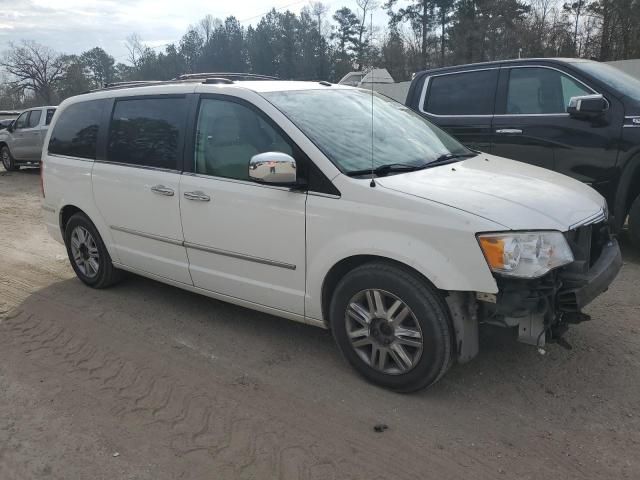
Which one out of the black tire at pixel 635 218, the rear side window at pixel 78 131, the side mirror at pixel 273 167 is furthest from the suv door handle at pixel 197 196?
the black tire at pixel 635 218

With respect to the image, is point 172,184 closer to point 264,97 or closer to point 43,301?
point 264,97

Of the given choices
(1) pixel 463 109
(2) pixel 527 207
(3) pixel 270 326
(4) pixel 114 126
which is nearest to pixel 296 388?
(3) pixel 270 326

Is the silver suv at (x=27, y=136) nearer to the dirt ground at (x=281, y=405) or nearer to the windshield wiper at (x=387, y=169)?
the dirt ground at (x=281, y=405)

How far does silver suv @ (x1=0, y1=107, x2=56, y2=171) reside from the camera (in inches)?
621

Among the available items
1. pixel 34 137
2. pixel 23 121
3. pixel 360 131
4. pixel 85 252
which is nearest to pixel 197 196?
pixel 360 131

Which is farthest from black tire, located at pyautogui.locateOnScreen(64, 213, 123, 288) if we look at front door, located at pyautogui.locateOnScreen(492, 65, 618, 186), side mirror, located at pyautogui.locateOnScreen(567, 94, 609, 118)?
side mirror, located at pyautogui.locateOnScreen(567, 94, 609, 118)

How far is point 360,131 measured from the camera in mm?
3695

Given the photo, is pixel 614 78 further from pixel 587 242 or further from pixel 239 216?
pixel 239 216

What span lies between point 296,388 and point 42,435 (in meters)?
1.44

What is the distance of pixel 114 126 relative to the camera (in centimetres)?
472

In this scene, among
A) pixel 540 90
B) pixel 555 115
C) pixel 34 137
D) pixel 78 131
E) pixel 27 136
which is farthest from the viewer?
pixel 27 136

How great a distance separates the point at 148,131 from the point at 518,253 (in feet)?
9.97

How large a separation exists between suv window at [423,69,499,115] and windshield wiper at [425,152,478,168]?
7.72 feet

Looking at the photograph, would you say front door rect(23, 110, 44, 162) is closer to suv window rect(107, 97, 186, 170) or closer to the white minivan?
the white minivan
